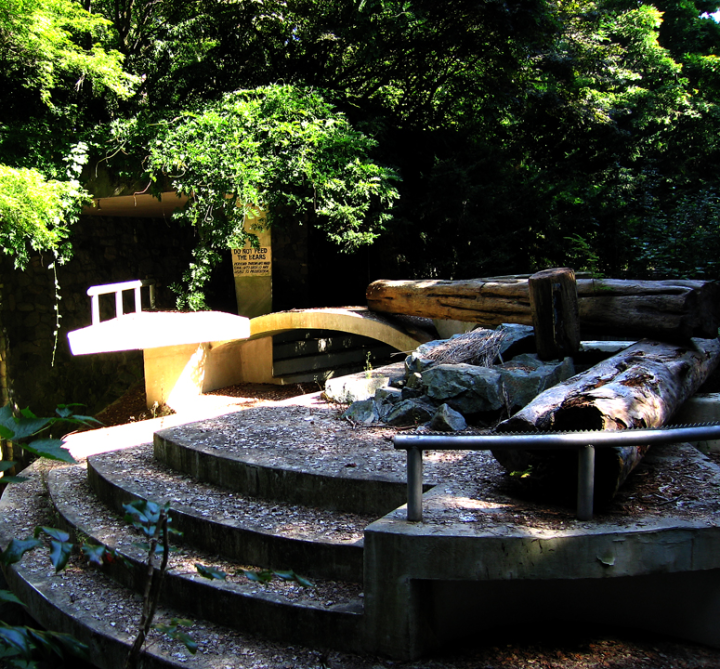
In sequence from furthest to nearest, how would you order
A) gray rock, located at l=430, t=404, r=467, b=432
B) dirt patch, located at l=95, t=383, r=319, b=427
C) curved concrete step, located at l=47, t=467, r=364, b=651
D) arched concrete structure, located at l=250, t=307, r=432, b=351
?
dirt patch, located at l=95, t=383, r=319, b=427 < arched concrete structure, located at l=250, t=307, r=432, b=351 < gray rock, located at l=430, t=404, r=467, b=432 < curved concrete step, located at l=47, t=467, r=364, b=651

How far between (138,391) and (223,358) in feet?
6.92

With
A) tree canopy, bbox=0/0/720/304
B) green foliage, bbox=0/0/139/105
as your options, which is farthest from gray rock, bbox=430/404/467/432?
green foliage, bbox=0/0/139/105

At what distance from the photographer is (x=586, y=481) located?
233 centimetres

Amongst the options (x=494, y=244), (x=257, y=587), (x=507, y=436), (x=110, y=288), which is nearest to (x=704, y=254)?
(x=494, y=244)

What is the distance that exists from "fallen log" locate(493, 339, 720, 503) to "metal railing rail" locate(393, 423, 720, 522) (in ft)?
0.58

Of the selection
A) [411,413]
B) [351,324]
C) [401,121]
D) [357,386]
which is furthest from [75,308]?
[411,413]

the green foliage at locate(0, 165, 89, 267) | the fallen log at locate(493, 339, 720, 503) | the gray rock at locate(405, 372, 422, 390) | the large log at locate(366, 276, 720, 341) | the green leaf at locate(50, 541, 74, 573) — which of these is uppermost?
the green foliage at locate(0, 165, 89, 267)

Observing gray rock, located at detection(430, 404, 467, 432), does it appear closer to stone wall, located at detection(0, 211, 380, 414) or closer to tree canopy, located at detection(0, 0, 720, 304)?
tree canopy, located at detection(0, 0, 720, 304)

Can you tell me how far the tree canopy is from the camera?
7.40m

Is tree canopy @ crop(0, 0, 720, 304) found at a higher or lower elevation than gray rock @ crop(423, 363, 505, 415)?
higher

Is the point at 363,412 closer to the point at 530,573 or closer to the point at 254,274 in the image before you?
the point at 530,573

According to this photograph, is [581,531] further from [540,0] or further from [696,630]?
[540,0]

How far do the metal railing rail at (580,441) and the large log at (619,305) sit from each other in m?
2.26

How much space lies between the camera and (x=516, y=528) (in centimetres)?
237
